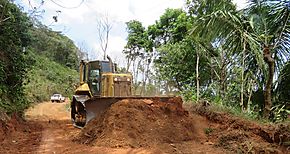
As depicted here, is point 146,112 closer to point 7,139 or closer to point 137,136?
point 137,136

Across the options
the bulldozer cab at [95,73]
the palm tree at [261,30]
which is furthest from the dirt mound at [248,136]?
the bulldozer cab at [95,73]

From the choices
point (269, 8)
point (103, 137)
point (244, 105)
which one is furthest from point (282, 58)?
point (103, 137)

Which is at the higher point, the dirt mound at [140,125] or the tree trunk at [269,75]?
the tree trunk at [269,75]

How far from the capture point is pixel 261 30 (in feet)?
25.8

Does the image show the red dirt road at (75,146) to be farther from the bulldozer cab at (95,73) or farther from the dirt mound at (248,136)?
the bulldozer cab at (95,73)

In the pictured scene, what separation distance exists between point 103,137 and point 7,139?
2.89 metres

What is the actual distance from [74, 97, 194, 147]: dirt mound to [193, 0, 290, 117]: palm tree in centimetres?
233

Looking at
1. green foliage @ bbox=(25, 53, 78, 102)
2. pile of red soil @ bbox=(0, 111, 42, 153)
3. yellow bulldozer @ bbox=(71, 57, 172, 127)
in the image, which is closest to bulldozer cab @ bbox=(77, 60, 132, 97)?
yellow bulldozer @ bbox=(71, 57, 172, 127)

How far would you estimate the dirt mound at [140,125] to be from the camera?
7.72 metres

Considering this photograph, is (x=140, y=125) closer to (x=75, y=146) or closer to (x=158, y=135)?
(x=158, y=135)

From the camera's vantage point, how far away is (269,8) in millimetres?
7609

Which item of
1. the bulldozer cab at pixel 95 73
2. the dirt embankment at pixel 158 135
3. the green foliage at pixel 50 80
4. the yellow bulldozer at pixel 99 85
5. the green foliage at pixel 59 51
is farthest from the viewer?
the green foliage at pixel 59 51

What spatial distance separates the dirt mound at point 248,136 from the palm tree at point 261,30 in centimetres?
71

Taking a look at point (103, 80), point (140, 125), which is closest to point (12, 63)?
point (103, 80)
